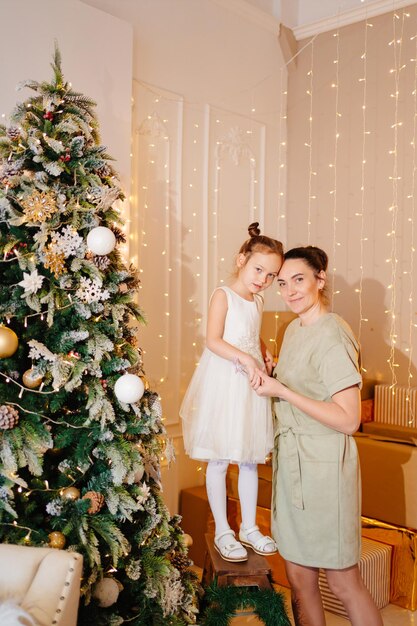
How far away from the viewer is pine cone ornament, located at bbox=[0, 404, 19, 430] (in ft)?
6.09

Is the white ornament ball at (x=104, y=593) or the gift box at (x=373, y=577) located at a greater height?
the white ornament ball at (x=104, y=593)

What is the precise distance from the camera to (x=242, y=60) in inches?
160

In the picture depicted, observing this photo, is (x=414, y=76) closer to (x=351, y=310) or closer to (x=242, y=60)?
(x=242, y=60)

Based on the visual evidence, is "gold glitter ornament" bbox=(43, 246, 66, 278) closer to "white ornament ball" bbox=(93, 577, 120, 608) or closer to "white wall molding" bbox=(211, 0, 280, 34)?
"white ornament ball" bbox=(93, 577, 120, 608)

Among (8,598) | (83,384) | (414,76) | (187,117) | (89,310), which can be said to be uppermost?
(414,76)

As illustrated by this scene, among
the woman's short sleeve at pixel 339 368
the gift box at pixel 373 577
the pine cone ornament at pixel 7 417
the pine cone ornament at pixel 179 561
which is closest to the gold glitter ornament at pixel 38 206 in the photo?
the pine cone ornament at pixel 7 417

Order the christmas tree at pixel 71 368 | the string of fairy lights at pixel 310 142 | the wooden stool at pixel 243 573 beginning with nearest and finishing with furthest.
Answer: the christmas tree at pixel 71 368, the wooden stool at pixel 243 573, the string of fairy lights at pixel 310 142

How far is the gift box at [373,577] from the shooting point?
300 centimetres

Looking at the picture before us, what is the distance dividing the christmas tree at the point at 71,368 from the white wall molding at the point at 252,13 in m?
2.21

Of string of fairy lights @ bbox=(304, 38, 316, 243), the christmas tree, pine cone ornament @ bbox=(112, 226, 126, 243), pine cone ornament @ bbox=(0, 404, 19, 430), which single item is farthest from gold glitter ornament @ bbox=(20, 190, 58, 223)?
string of fairy lights @ bbox=(304, 38, 316, 243)

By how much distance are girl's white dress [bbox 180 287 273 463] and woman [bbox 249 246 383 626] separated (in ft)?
0.40

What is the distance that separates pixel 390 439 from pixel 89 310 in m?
2.06

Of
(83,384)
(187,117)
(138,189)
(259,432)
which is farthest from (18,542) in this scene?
(187,117)

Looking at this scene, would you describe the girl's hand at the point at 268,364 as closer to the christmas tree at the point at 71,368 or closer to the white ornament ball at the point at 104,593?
the christmas tree at the point at 71,368
